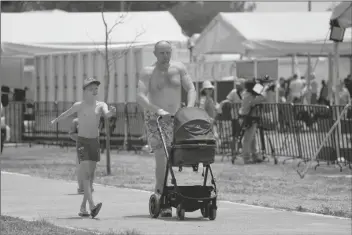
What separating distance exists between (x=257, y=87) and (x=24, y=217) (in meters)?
11.5

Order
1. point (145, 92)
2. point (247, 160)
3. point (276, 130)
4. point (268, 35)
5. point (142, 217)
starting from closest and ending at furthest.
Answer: point (142, 217) → point (145, 92) → point (247, 160) → point (276, 130) → point (268, 35)

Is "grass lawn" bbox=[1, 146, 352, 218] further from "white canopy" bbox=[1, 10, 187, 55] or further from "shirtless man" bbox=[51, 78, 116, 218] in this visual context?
"white canopy" bbox=[1, 10, 187, 55]

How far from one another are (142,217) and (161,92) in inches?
60.7

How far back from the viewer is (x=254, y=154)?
80.9 feet

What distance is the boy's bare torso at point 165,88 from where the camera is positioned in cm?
1405

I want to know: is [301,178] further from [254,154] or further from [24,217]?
[24,217]

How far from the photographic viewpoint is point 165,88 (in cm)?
1404

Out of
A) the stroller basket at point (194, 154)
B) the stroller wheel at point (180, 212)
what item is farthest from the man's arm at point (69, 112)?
the stroller wheel at point (180, 212)

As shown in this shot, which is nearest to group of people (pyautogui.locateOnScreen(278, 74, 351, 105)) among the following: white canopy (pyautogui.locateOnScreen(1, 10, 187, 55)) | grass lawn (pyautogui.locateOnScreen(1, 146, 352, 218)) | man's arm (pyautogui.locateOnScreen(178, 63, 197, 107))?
white canopy (pyautogui.locateOnScreen(1, 10, 187, 55))

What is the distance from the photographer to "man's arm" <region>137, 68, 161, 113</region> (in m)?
13.8

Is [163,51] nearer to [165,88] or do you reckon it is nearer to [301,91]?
[165,88]

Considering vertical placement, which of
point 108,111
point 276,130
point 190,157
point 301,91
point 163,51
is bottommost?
point 276,130

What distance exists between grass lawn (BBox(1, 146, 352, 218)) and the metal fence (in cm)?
46

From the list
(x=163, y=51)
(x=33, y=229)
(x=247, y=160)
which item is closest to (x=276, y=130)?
(x=247, y=160)
